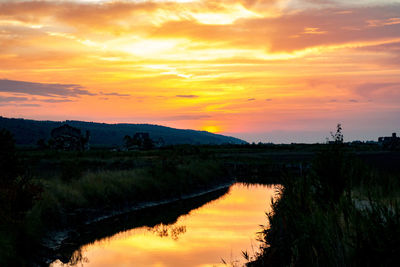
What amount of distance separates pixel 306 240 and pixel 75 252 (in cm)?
1063

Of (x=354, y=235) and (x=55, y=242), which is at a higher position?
(x=354, y=235)

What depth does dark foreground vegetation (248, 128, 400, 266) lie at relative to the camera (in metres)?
9.99

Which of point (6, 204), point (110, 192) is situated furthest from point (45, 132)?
point (6, 204)

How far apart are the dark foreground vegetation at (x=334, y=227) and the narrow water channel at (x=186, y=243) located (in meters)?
2.33

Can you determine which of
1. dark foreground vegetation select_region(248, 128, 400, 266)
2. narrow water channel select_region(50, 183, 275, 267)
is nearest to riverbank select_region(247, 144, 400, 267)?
dark foreground vegetation select_region(248, 128, 400, 266)

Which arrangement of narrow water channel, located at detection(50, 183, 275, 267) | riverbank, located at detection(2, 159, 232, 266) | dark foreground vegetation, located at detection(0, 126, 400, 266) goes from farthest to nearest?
riverbank, located at detection(2, 159, 232, 266), narrow water channel, located at detection(50, 183, 275, 267), dark foreground vegetation, located at detection(0, 126, 400, 266)

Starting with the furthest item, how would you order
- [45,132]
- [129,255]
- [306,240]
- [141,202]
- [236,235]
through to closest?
[45,132], [141,202], [236,235], [129,255], [306,240]

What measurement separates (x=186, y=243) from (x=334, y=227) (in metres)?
10.9

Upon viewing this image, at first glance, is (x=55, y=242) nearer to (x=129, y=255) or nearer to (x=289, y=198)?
(x=129, y=255)

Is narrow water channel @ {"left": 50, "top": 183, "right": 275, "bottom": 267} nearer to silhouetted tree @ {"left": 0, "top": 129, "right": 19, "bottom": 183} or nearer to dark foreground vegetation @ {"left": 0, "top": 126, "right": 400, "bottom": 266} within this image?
dark foreground vegetation @ {"left": 0, "top": 126, "right": 400, "bottom": 266}

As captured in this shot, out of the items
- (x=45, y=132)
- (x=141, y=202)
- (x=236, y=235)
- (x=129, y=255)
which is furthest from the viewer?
(x=45, y=132)

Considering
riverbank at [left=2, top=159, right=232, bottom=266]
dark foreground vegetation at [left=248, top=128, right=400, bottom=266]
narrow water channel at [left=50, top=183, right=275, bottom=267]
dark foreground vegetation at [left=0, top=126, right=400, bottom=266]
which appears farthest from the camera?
riverbank at [left=2, top=159, right=232, bottom=266]

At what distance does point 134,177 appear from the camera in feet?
113

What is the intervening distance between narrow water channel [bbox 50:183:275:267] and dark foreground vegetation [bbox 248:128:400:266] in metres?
2.33
